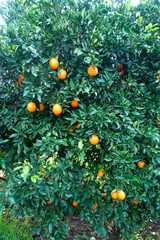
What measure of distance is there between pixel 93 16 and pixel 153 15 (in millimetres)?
1130

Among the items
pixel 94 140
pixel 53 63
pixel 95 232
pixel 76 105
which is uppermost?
pixel 53 63

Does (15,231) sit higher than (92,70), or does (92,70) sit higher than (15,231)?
(92,70)

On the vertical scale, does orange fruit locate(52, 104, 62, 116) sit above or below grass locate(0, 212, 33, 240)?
above

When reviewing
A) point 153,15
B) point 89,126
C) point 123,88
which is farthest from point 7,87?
point 153,15

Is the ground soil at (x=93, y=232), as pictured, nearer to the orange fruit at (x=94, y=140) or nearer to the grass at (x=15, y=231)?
the grass at (x=15, y=231)

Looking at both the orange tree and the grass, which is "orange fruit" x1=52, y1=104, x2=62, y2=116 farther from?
the grass

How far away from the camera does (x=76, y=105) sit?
6.70 ft

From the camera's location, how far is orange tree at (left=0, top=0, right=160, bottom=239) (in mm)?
1844

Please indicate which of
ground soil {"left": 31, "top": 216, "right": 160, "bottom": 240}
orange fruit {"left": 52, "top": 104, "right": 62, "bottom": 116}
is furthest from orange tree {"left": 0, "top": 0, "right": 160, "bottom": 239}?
ground soil {"left": 31, "top": 216, "right": 160, "bottom": 240}

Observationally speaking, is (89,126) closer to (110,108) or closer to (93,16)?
(110,108)

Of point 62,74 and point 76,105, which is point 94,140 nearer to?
point 76,105

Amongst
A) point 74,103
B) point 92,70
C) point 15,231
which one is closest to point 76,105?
point 74,103

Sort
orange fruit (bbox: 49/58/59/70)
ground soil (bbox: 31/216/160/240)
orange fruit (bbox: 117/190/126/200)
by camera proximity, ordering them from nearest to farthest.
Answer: orange fruit (bbox: 49/58/59/70)
orange fruit (bbox: 117/190/126/200)
ground soil (bbox: 31/216/160/240)

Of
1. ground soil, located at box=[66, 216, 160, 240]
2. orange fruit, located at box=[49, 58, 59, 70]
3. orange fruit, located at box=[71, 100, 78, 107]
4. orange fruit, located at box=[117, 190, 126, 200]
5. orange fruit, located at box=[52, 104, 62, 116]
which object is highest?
orange fruit, located at box=[49, 58, 59, 70]
